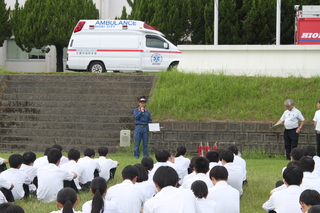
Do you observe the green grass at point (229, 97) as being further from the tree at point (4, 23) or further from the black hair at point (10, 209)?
the tree at point (4, 23)

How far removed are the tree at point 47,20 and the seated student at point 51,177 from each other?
76.3ft

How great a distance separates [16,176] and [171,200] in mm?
4437

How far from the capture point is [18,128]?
1833cm

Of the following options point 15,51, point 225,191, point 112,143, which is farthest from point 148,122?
point 15,51

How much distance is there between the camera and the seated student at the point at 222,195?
7211mm

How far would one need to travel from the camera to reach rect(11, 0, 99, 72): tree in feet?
106

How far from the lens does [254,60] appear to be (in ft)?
63.1

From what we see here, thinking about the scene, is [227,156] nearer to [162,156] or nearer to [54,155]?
[162,156]

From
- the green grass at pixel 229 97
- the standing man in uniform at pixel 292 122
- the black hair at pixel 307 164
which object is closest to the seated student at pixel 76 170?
the black hair at pixel 307 164

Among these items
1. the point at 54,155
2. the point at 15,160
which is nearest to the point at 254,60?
the point at 54,155

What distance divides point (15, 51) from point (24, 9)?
5.26 meters

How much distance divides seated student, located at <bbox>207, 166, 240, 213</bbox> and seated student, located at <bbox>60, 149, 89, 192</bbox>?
327cm

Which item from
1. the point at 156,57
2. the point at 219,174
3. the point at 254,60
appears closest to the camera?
the point at 219,174

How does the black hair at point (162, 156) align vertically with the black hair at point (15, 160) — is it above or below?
above
